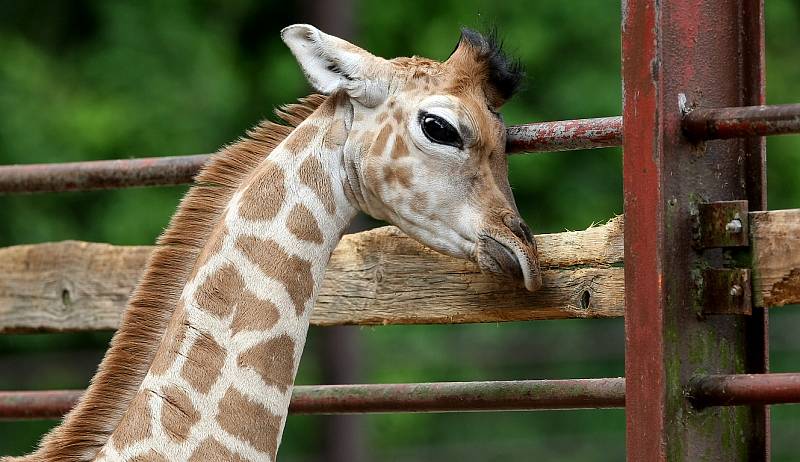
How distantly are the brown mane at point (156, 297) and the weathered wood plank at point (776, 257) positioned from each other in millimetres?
1333

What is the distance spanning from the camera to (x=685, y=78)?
275cm

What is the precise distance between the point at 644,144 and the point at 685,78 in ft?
0.61

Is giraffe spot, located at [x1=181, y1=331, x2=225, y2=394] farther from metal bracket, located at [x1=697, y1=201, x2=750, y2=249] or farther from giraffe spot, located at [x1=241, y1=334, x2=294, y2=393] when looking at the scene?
metal bracket, located at [x1=697, y1=201, x2=750, y2=249]

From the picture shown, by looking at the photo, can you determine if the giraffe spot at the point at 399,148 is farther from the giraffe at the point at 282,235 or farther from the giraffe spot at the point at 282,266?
the giraffe spot at the point at 282,266

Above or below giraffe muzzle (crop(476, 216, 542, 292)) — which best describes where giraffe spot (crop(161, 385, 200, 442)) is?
below

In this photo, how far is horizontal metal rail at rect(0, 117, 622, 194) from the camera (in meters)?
3.09

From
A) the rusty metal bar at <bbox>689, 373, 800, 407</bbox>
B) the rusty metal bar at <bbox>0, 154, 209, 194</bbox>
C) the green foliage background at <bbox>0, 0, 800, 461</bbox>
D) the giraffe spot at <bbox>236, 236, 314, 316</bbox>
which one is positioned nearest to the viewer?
the rusty metal bar at <bbox>689, 373, 800, 407</bbox>

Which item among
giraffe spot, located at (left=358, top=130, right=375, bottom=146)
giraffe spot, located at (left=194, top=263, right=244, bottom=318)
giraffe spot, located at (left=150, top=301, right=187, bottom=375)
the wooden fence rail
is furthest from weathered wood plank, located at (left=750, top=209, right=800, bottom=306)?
giraffe spot, located at (left=150, top=301, right=187, bottom=375)

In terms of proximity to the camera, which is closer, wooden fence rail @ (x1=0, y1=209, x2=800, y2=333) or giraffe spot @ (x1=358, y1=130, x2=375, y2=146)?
wooden fence rail @ (x1=0, y1=209, x2=800, y2=333)

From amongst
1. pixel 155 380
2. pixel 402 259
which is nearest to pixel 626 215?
pixel 402 259

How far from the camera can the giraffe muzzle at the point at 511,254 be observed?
3090mm

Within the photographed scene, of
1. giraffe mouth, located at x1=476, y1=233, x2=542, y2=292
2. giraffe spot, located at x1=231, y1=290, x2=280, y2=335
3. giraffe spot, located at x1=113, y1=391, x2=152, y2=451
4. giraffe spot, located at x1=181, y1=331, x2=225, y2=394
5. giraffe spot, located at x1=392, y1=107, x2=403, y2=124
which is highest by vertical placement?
giraffe spot, located at x1=392, y1=107, x2=403, y2=124

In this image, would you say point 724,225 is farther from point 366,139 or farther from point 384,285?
point 384,285

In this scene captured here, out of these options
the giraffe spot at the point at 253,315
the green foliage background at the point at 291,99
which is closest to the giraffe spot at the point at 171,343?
the giraffe spot at the point at 253,315
